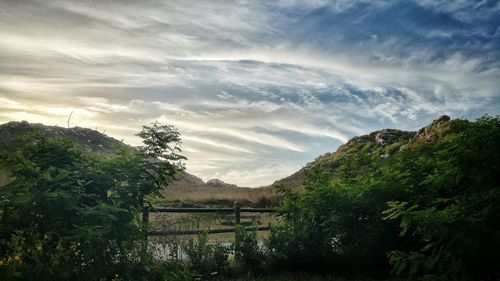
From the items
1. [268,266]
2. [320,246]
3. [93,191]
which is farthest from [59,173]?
[320,246]

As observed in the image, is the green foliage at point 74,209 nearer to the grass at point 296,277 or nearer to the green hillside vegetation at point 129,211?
the green hillside vegetation at point 129,211

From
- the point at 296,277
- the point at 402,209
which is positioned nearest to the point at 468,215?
the point at 402,209

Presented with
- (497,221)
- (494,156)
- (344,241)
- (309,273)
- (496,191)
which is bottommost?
(309,273)

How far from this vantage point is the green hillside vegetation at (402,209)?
21.8ft

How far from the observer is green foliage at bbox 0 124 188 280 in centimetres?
633

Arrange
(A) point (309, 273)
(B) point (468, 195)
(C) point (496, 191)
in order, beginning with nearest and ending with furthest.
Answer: (C) point (496, 191) < (B) point (468, 195) < (A) point (309, 273)

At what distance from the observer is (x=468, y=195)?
7.09 m

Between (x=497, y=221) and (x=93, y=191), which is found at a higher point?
(x=93, y=191)

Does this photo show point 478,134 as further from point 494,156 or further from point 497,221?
point 497,221

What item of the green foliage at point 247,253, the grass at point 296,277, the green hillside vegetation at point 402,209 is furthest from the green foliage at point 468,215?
the green foliage at point 247,253

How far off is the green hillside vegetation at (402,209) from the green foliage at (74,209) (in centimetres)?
395

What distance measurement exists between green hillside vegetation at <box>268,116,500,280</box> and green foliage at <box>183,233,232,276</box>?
4.44 feet

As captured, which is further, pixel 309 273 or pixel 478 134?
pixel 309 273

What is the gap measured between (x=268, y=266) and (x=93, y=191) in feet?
15.1
